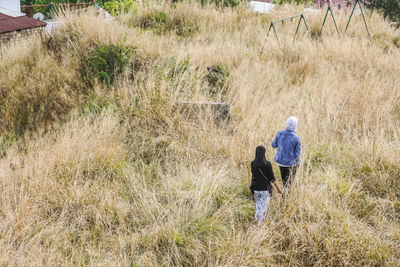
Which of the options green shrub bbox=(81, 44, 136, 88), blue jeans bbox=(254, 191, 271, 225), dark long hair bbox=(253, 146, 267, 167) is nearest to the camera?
dark long hair bbox=(253, 146, 267, 167)

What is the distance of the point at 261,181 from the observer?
3010 millimetres

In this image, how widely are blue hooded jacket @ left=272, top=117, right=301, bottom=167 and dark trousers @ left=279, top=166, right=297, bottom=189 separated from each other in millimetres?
80

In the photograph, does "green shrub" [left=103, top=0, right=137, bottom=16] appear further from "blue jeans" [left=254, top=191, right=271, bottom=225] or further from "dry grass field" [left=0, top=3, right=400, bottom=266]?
"blue jeans" [left=254, top=191, right=271, bottom=225]

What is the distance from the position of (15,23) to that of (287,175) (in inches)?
374

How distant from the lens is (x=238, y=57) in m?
7.42

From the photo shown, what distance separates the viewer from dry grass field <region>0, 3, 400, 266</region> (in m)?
2.83

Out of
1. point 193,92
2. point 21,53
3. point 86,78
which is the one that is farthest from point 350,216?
point 21,53

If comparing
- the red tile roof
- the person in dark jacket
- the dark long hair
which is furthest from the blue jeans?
the red tile roof

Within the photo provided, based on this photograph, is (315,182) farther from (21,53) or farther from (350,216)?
(21,53)

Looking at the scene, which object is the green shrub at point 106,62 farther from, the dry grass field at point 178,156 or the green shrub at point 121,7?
the green shrub at point 121,7

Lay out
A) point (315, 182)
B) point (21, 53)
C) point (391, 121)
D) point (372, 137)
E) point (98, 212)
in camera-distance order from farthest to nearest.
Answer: point (21, 53)
point (391, 121)
point (372, 137)
point (315, 182)
point (98, 212)

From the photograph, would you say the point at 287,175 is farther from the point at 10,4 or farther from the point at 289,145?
the point at 10,4

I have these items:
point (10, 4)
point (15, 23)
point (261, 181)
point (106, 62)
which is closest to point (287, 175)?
point (261, 181)

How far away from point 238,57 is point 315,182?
459cm
